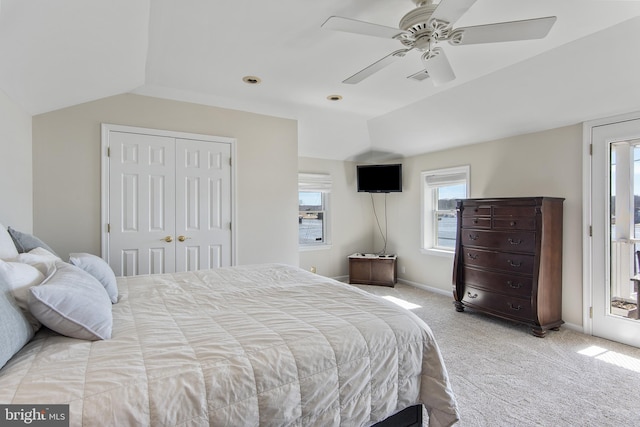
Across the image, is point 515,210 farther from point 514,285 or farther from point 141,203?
point 141,203

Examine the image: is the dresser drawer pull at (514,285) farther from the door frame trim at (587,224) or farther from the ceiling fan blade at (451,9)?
the ceiling fan blade at (451,9)

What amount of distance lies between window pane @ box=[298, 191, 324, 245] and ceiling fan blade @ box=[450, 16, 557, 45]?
3.83 m

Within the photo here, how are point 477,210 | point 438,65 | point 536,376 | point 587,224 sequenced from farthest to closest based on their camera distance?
point 477,210
point 587,224
point 536,376
point 438,65

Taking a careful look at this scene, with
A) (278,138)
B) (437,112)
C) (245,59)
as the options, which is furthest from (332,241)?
(245,59)

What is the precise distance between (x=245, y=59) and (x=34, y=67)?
Answer: 4.77 feet

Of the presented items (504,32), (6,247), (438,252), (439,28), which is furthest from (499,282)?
(6,247)

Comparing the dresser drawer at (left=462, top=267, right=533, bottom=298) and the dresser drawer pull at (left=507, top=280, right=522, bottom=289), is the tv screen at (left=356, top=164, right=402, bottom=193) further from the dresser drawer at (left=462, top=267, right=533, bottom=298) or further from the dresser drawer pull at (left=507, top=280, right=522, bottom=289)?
the dresser drawer pull at (left=507, top=280, right=522, bottom=289)

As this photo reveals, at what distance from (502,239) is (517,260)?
0.89 feet

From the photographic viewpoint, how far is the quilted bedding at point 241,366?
980mm

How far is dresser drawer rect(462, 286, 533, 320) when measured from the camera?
3.32 meters

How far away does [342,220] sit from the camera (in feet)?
18.9

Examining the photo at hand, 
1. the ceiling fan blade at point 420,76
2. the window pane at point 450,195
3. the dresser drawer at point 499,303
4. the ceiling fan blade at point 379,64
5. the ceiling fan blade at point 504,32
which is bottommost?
the dresser drawer at point 499,303

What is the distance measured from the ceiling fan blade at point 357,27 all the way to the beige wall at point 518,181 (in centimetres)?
269

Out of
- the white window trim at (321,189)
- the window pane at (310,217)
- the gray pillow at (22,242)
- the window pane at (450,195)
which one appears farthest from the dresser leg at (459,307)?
the gray pillow at (22,242)
